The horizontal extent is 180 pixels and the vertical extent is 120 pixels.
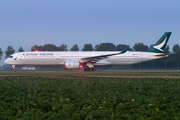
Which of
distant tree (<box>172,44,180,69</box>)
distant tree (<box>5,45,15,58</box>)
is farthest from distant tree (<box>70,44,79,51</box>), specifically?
distant tree (<box>172,44,180,69</box>)

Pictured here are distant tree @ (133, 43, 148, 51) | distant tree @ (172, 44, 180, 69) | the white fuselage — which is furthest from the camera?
distant tree @ (133, 43, 148, 51)

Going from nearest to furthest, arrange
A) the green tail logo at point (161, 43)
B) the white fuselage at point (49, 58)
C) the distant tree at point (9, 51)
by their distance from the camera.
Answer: the white fuselage at point (49, 58)
the green tail logo at point (161, 43)
the distant tree at point (9, 51)

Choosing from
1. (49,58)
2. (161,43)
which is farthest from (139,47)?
(49,58)

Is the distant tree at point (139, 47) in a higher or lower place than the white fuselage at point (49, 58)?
higher

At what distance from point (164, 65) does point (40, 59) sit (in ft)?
127

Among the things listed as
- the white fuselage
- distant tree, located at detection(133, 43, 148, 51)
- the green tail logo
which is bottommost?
the white fuselage

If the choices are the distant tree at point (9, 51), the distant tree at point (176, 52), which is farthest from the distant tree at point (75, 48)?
the distant tree at point (176, 52)

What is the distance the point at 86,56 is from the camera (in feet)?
114

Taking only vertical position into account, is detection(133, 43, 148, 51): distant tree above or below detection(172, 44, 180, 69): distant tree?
above

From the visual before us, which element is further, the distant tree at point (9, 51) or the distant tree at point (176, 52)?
the distant tree at point (9, 51)

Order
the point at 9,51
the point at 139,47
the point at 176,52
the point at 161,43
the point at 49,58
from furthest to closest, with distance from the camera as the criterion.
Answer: the point at 139,47
the point at 9,51
the point at 176,52
the point at 161,43
the point at 49,58

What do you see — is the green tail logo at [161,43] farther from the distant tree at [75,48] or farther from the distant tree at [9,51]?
the distant tree at [9,51]

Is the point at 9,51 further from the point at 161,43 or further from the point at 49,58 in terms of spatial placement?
the point at 161,43

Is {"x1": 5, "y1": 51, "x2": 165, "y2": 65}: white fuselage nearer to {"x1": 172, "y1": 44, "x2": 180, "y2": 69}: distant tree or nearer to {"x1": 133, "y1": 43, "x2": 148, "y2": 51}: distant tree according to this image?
{"x1": 172, "y1": 44, "x2": 180, "y2": 69}: distant tree
